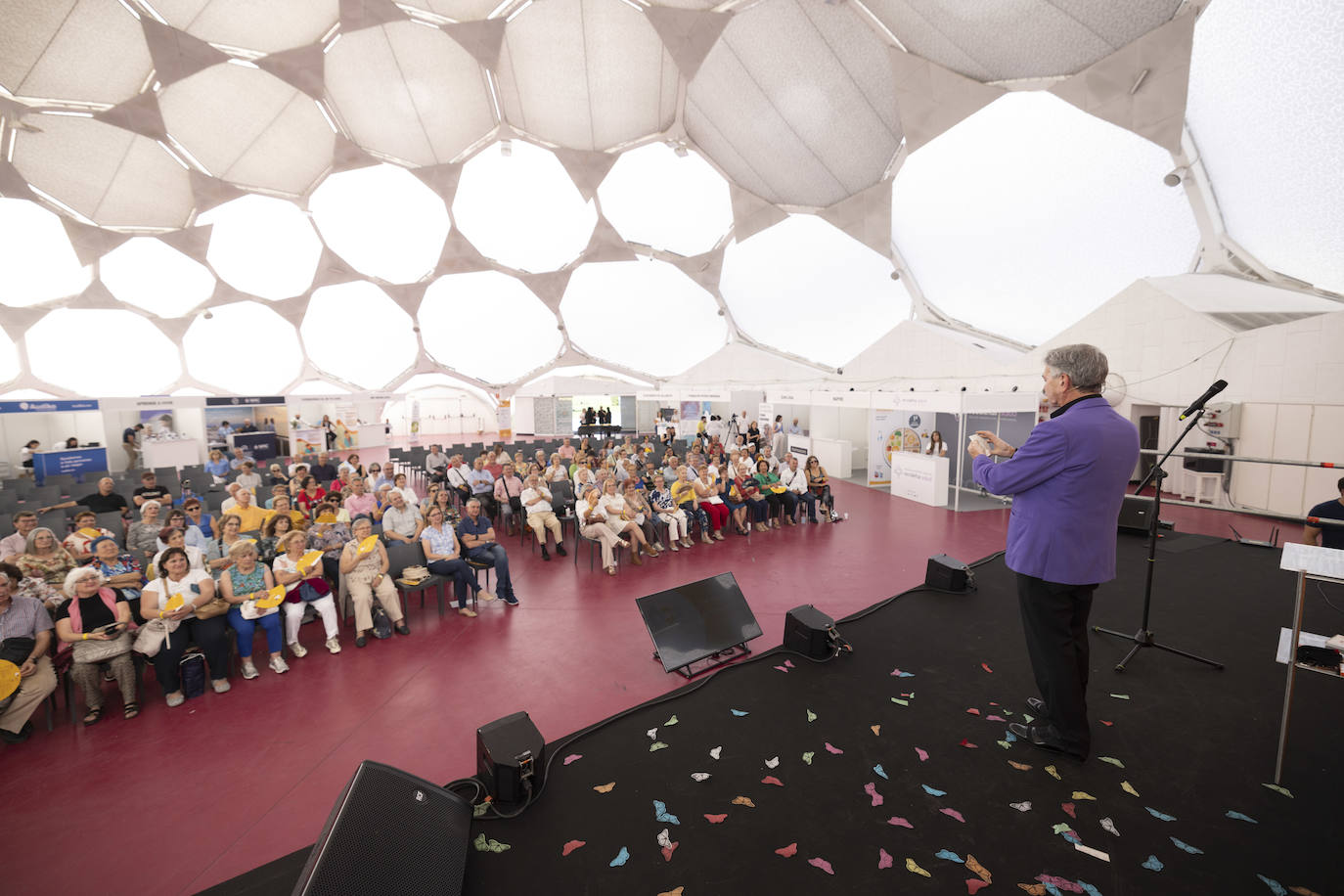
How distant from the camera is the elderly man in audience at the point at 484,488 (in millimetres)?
8469

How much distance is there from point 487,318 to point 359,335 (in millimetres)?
6700

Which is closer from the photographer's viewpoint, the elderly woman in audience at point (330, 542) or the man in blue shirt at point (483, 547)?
the elderly woman in audience at point (330, 542)

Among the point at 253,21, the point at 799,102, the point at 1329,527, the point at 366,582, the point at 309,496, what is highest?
the point at 253,21

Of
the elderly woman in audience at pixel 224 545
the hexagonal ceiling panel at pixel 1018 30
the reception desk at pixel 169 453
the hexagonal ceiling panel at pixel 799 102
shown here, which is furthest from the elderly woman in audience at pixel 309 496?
the hexagonal ceiling panel at pixel 1018 30

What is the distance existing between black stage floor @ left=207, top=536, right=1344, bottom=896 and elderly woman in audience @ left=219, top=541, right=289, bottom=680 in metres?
2.59

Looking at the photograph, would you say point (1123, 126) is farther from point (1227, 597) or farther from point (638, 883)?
point (638, 883)

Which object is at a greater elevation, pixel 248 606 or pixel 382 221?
pixel 382 221

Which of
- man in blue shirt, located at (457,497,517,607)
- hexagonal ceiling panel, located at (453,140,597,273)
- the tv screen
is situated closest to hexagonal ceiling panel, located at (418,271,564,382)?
hexagonal ceiling panel, located at (453,140,597,273)

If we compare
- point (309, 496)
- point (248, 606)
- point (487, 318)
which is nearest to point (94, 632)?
point (248, 606)

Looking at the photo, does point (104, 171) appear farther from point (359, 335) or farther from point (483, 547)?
Answer: point (483, 547)

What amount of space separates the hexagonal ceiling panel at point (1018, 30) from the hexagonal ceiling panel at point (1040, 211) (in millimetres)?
791

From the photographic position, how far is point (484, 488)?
8852 millimetres

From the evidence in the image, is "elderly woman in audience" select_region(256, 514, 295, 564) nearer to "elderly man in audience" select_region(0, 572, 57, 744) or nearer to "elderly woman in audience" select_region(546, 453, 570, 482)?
"elderly man in audience" select_region(0, 572, 57, 744)

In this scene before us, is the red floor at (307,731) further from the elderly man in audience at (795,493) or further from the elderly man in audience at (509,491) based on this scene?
the elderly man in audience at (795,493)
